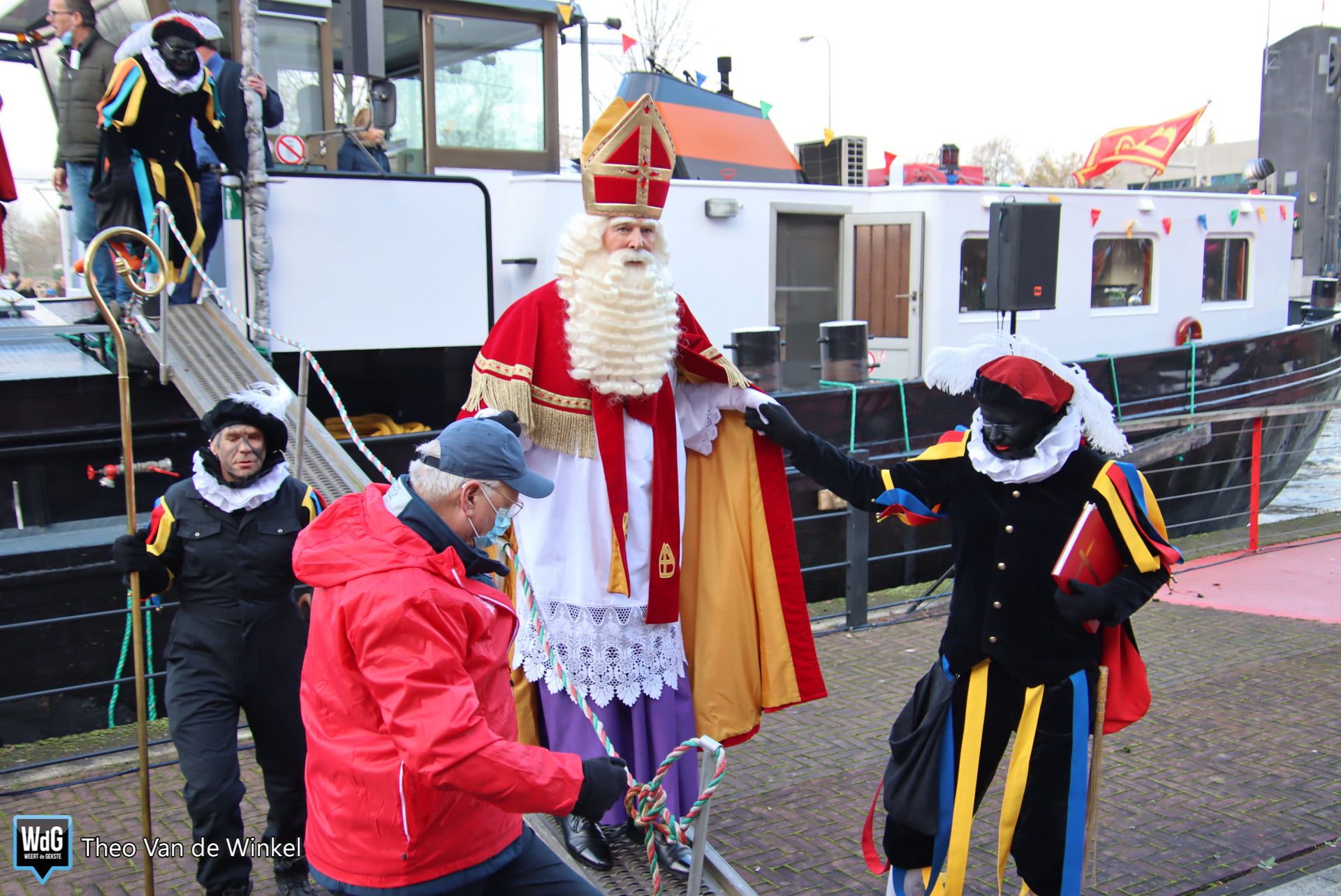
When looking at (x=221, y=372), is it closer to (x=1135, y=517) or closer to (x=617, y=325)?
(x=617, y=325)

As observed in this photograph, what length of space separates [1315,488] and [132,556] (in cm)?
1748

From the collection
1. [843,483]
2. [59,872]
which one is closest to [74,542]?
[59,872]

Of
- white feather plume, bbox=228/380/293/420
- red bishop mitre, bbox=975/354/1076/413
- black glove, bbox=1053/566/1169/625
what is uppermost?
red bishop mitre, bbox=975/354/1076/413

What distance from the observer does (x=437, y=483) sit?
225cm

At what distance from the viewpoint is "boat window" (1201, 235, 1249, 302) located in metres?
12.6

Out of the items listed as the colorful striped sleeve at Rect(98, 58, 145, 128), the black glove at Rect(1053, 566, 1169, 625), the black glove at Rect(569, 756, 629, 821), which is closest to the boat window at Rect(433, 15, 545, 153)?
the colorful striped sleeve at Rect(98, 58, 145, 128)

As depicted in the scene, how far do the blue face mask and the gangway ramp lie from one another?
263cm

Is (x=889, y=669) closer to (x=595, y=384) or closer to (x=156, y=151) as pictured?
(x=595, y=384)

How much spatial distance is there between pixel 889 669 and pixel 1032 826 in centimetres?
302

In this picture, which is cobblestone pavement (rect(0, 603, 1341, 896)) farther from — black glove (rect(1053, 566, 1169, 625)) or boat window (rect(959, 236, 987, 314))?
boat window (rect(959, 236, 987, 314))

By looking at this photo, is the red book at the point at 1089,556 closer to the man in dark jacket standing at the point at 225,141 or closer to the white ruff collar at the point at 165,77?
the man in dark jacket standing at the point at 225,141

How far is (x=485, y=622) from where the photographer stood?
220 cm

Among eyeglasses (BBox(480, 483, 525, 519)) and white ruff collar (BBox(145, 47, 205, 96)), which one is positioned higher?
white ruff collar (BBox(145, 47, 205, 96))

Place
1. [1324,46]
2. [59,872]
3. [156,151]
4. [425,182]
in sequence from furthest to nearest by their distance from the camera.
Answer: [1324,46], [425,182], [156,151], [59,872]
